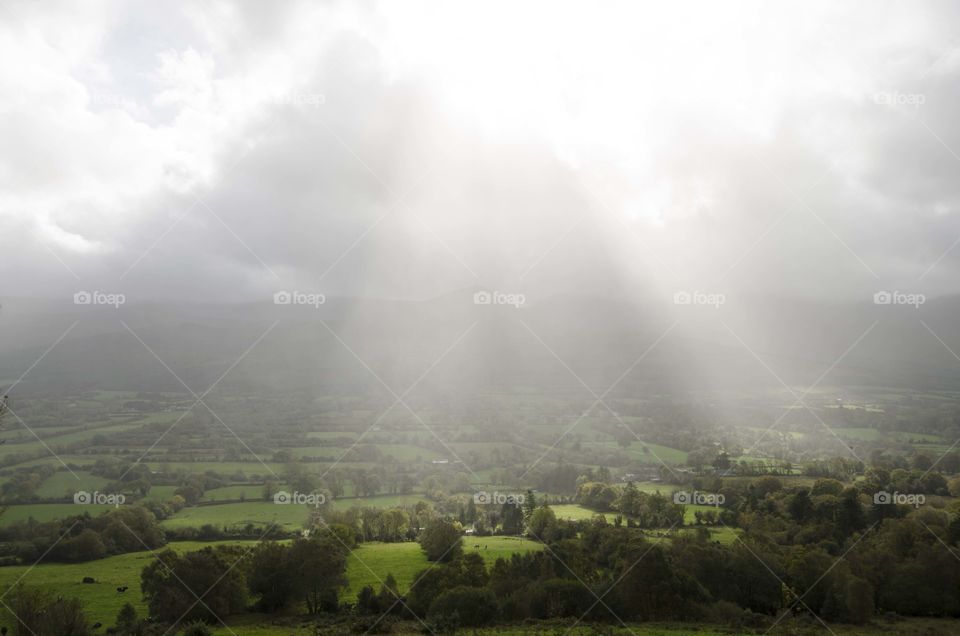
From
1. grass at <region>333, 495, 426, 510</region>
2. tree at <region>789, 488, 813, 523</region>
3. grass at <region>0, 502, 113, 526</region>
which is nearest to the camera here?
tree at <region>789, 488, 813, 523</region>

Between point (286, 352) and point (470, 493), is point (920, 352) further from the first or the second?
point (286, 352)

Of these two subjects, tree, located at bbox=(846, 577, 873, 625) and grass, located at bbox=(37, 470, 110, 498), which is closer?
tree, located at bbox=(846, 577, 873, 625)

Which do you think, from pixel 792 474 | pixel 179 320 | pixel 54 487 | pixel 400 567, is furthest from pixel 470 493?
pixel 179 320

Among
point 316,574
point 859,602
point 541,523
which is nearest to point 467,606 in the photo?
point 316,574

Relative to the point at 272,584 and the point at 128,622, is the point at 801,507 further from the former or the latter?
the point at 128,622

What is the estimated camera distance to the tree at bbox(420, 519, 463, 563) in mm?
28583

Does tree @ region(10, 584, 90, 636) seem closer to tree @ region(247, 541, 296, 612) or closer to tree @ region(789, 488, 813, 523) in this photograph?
tree @ region(247, 541, 296, 612)

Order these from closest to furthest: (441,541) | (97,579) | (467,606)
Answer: (467,606) → (97,579) → (441,541)

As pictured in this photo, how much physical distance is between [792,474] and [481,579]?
3536cm

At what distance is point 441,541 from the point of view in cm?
2961

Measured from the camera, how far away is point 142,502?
42.0 meters

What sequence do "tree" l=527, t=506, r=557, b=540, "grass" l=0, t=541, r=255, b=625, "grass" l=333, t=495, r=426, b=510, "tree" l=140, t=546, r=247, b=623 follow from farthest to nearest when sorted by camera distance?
"grass" l=333, t=495, r=426, b=510
"tree" l=527, t=506, r=557, b=540
"grass" l=0, t=541, r=255, b=625
"tree" l=140, t=546, r=247, b=623

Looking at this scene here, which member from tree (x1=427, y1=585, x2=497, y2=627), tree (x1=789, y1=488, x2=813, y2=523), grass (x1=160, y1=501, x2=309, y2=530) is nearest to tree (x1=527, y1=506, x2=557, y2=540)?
tree (x1=427, y1=585, x2=497, y2=627)

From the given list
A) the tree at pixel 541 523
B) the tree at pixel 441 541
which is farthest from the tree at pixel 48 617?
the tree at pixel 541 523
